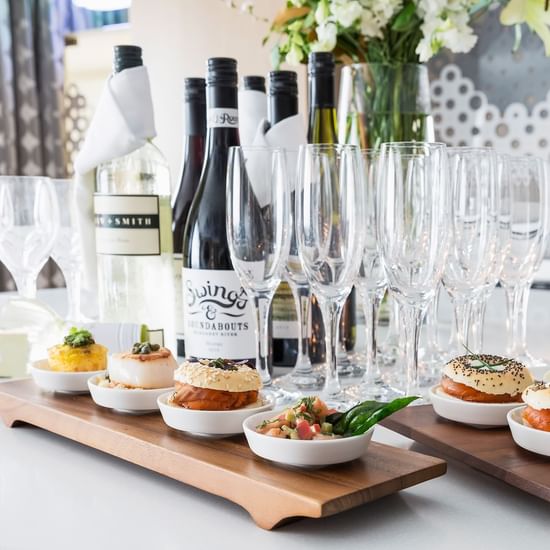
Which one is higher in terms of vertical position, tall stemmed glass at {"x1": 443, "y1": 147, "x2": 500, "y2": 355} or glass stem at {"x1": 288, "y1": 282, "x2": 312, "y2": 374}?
tall stemmed glass at {"x1": 443, "y1": 147, "x2": 500, "y2": 355}

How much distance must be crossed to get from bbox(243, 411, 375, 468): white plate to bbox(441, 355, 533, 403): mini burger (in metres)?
0.16

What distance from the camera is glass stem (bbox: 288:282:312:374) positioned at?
972 mm

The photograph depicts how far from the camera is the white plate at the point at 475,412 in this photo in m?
0.71

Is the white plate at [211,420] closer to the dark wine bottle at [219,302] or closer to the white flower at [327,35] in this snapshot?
the dark wine bottle at [219,302]

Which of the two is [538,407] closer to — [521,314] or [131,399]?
[131,399]

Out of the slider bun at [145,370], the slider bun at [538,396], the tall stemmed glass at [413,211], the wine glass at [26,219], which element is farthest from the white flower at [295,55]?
the slider bun at [538,396]

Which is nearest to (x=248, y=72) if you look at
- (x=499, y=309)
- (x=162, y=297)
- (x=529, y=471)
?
(x=499, y=309)

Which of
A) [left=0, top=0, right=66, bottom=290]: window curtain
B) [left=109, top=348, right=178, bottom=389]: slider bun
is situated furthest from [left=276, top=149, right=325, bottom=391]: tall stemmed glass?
[left=0, top=0, right=66, bottom=290]: window curtain

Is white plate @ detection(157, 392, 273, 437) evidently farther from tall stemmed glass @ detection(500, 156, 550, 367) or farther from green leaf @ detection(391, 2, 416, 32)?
green leaf @ detection(391, 2, 416, 32)

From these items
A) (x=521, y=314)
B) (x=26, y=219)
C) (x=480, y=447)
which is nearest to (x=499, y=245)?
(x=521, y=314)

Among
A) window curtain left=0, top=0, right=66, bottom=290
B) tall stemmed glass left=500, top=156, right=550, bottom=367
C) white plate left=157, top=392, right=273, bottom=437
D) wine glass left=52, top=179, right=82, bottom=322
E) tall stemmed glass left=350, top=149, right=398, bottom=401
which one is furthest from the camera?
window curtain left=0, top=0, right=66, bottom=290

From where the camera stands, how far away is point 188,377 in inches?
28.3

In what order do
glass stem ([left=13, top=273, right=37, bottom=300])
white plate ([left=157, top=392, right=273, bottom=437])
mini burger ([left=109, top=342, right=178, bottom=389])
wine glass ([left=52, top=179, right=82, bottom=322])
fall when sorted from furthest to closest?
wine glass ([left=52, top=179, right=82, bottom=322]) → glass stem ([left=13, top=273, right=37, bottom=300]) → mini burger ([left=109, top=342, right=178, bottom=389]) → white plate ([left=157, top=392, right=273, bottom=437])

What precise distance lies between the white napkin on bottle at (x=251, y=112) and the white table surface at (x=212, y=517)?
58cm
